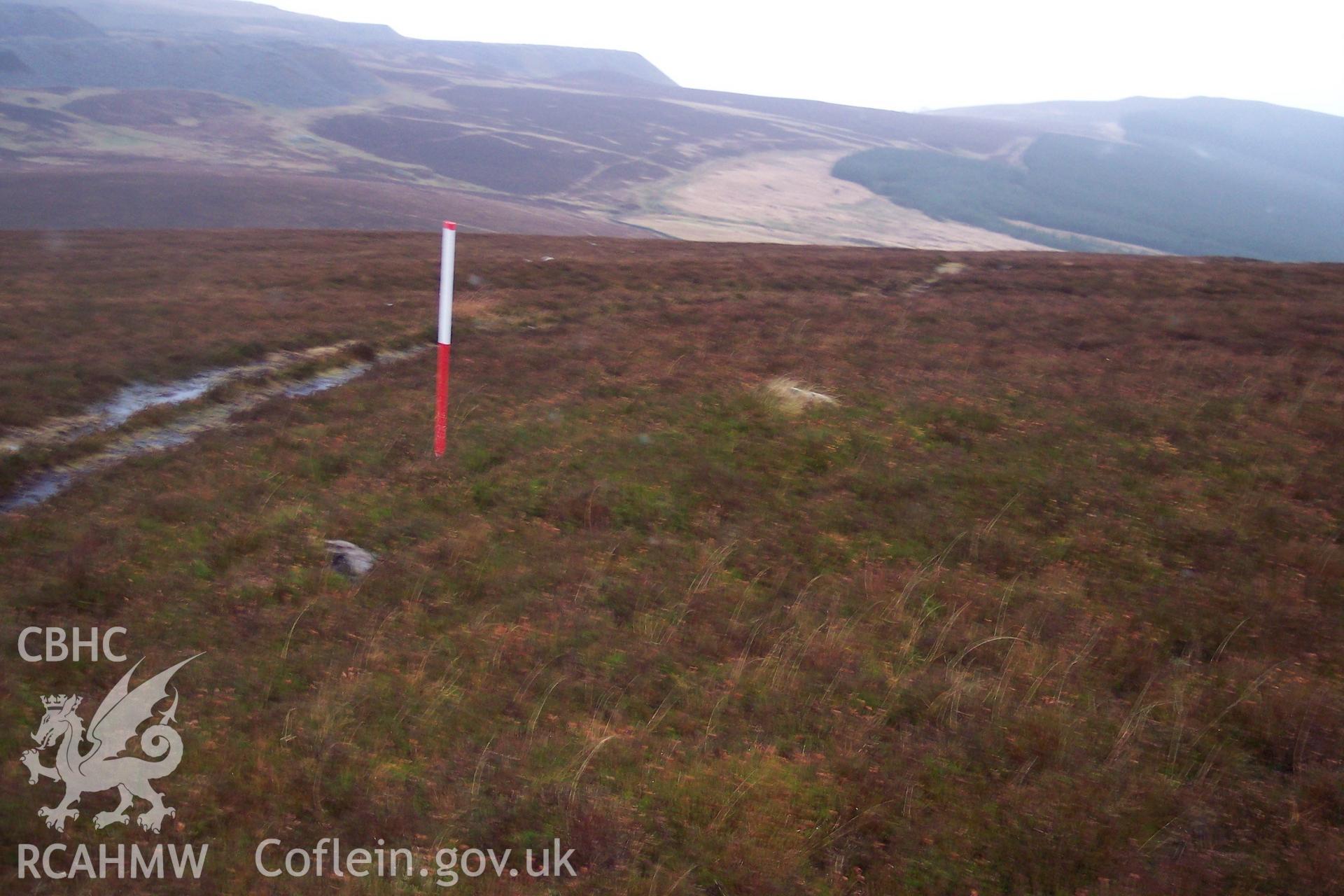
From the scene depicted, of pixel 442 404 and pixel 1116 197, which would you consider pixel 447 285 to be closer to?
pixel 442 404

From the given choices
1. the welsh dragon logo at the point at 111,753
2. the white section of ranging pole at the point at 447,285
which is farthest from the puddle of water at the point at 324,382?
the welsh dragon logo at the point at 111,753

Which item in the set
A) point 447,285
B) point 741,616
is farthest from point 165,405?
point 741,616

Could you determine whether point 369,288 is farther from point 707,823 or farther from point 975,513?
point 707,823

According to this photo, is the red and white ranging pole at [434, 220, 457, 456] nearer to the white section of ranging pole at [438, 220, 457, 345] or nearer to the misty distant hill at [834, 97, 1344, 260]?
the white section of ranging pole at [438, 220, 457, 345]

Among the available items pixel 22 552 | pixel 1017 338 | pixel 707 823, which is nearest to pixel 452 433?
pixel 22 552

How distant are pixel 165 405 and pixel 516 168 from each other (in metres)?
132

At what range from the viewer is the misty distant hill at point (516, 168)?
8712 cm

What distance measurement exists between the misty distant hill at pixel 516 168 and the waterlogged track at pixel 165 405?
2366 inches

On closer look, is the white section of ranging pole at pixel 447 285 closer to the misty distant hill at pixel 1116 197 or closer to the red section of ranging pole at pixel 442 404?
the red section of ranging pole at pixel 442 404

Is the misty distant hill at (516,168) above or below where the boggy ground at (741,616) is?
above

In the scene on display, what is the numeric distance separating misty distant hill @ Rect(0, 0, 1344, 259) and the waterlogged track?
60.1 metres

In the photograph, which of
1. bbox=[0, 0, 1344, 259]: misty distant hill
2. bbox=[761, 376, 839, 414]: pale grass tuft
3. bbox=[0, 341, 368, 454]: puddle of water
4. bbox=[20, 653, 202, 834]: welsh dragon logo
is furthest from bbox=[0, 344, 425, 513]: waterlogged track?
bbox=[0, 0, 1344, 259]: misty distant hill

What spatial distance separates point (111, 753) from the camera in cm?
532

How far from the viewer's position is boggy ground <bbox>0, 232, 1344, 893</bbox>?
15.9 ft
